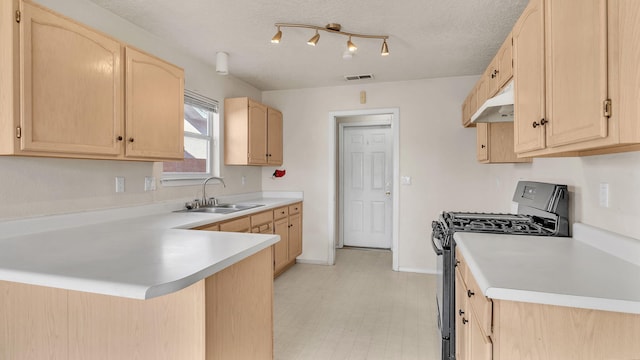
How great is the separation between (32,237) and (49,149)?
493 millimetres

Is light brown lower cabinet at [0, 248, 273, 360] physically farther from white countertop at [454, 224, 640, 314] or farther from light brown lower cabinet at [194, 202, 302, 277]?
light brown lower cabinet at [194, 202, 302, 277]

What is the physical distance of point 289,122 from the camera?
14.7 feet

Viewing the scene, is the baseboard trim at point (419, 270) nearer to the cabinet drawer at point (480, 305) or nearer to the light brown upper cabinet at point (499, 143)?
the light brown upper cabinet at point (499, 143)

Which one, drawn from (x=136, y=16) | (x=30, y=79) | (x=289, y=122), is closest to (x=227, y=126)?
(x=289, y=122)

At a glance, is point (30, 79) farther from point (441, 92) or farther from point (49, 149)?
point (441, 92)

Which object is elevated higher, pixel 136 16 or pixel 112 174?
pixel 136 16

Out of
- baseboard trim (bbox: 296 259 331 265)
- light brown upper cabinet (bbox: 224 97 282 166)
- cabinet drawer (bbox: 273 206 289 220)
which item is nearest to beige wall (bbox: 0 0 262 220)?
light brown upper cabinet (bbox: 224 97 282 166)

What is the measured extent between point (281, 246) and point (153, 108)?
6.95ft

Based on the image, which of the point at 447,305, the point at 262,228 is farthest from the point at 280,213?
the point at 447,305

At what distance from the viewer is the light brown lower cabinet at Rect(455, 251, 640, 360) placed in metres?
0.91

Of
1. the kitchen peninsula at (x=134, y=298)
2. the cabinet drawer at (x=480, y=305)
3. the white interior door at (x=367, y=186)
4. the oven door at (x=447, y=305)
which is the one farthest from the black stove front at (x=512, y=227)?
the white interior door at (x=367, y=186)

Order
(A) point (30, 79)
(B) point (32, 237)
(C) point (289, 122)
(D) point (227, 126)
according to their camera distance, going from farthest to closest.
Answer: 1. (C) point (289, 122)
2. (D) point (227, 126)
3. (B) point (32, 237)
4. (A) point (30, 79)

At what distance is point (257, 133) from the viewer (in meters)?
3.81

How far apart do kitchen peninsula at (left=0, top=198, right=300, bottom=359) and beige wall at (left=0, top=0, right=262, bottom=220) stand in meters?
0.24
